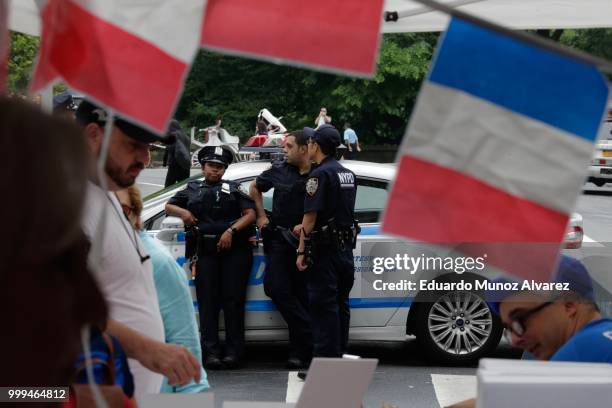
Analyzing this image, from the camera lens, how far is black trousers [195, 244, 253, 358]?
8.88 meters

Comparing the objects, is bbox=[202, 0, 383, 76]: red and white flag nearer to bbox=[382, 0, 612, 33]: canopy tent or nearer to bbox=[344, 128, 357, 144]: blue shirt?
bbox=[382, 0, 612, 33]: canopy tent

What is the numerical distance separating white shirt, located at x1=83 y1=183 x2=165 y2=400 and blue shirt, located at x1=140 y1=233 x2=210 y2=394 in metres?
0.35

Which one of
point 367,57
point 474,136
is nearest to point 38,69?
point 367,57

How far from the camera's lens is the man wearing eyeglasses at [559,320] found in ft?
10.1

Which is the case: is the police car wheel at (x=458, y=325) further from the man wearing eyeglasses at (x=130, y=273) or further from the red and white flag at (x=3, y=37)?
the red and white flag at (x=3, y=37)

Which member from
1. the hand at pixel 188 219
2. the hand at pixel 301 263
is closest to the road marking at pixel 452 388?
the hand at pixel 301 263

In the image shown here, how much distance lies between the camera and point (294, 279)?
29.4 ft

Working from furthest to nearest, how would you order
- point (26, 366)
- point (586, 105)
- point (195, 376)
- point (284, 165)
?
point (284, 165) → point (195, 376) → point (586, 105) → point (26, 366)

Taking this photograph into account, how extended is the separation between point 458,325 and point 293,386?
1.58 metres

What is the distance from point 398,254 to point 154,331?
579 centimetres

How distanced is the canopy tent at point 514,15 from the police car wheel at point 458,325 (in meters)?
4.03

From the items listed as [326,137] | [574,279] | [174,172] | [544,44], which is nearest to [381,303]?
[326,137]

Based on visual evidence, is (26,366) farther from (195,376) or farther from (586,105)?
(195,376)

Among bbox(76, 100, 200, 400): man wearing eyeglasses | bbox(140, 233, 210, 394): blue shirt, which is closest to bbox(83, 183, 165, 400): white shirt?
bbox(76, 100, 200, 400): man wearing eyeglasses
